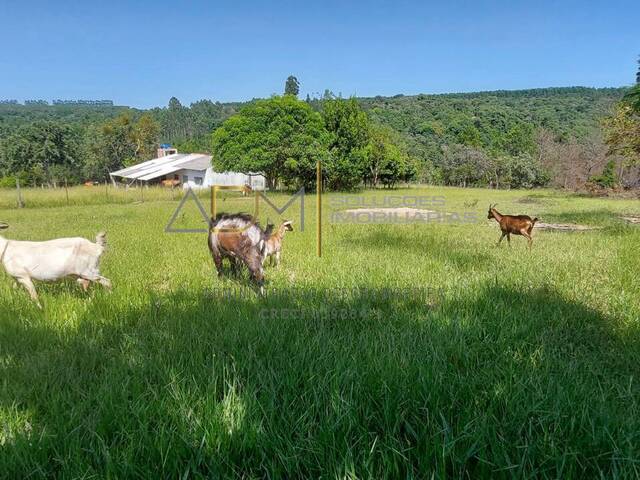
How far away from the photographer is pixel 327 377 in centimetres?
220

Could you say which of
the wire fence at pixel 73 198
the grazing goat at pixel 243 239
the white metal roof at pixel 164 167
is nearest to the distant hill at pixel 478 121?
the white metal roof at pixel 164 167

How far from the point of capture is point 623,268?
5.25 m

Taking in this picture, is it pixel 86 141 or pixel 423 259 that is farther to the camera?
pixel 86 141

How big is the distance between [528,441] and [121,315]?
3.28 m

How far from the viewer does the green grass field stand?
1.60 m

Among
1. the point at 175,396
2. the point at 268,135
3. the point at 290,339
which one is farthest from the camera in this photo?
the point at 268,135

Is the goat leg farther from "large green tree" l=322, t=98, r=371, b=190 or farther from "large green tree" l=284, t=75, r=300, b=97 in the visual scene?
"large green tree" l=284, t=75, r=300, b=97

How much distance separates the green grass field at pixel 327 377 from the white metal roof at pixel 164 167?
38.1 metres

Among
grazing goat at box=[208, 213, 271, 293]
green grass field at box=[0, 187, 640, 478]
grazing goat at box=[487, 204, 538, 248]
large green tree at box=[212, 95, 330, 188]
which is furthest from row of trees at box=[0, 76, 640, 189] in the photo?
grazing goat at box=[208, 213, 271, 293]

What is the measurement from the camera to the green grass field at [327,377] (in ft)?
5.25

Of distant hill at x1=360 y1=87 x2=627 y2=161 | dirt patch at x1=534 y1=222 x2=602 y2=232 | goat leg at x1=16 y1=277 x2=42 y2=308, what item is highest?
distant hill at x1=360 y1=87 x2=627 y2=161

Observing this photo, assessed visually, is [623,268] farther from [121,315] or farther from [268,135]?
[268,135]

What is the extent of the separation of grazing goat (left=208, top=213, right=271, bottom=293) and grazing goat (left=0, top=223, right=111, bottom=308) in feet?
4.35

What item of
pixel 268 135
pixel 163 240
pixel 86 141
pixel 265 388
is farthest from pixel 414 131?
pixel 265 388
